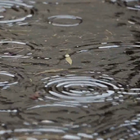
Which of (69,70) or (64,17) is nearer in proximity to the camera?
(69,70)

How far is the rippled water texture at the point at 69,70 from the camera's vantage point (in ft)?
6.37

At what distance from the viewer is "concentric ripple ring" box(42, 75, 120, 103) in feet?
7.13

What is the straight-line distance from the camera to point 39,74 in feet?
8.02

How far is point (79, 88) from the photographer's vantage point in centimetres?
227

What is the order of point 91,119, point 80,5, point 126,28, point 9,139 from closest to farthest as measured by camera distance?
1. point 9,139
2. point 91,119
3. point 126,28
4. point 80,5

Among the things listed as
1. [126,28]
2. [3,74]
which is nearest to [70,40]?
[126,28]

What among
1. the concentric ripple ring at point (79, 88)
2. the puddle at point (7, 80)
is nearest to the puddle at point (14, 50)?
the puddle at point (7, 80)

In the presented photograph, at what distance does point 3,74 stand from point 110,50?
703mm

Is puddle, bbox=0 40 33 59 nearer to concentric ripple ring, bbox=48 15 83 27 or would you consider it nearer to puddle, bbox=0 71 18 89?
puddle, bbox=0 71 18 89

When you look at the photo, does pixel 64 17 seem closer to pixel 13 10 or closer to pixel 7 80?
pixel 13 10

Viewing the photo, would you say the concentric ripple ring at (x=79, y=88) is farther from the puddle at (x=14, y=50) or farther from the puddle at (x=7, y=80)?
the puddle at (x=14, y=50)

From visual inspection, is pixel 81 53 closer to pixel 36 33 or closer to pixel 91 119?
pixel 36 33

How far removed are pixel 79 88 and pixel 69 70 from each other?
245 mm

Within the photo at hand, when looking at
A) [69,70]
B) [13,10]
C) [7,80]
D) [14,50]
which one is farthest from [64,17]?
[7,80]
